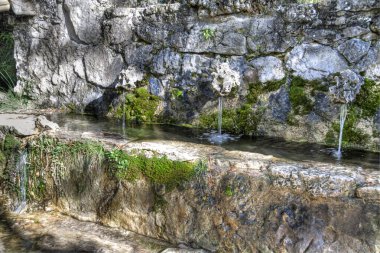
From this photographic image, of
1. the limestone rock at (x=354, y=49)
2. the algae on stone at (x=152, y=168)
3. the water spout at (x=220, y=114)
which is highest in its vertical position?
the limestone rock at (x=354, y=49)

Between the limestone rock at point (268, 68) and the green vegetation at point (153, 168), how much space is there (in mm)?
1651

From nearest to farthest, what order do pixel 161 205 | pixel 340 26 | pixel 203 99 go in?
pixel 161 205 → pixel 340 26 → pixel 203 99

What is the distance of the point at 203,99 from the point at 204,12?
39.1 inches

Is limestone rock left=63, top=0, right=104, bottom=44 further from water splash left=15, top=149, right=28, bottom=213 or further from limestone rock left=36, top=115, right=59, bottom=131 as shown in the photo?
water splash left=15, top=149, right=28, bottom=213

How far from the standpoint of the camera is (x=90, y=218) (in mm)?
3414

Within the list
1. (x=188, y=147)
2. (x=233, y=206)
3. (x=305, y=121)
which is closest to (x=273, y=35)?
(x=305, y=121)

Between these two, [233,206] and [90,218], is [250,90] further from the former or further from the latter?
[90,218]

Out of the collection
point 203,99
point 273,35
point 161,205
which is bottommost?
point 161,205

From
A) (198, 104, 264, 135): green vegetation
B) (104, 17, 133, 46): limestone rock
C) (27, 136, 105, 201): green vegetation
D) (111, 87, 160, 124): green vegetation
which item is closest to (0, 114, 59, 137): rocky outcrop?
(27, 136, 105, 201): green vegetation

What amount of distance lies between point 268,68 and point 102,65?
2.17 m

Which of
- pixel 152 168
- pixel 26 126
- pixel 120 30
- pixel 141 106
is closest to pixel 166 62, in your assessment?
pixel 141 106

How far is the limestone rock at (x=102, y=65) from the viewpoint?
16.5 feet

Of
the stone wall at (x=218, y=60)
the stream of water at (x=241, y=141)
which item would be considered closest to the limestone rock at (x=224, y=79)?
the stone wall at (x=218, y=60)

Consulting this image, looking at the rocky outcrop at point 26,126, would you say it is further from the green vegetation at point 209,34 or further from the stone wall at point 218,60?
the green vegetation at point 209,34
